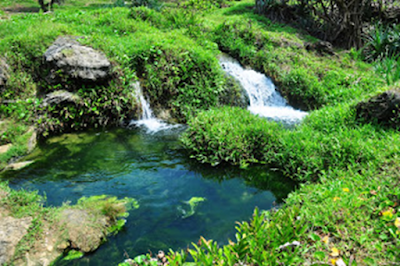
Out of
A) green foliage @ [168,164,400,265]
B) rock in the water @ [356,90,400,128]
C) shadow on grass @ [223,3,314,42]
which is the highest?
shadow on grass @ [223,3,314,42]

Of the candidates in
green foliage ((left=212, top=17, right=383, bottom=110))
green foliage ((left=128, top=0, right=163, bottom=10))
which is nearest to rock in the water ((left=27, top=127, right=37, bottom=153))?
green foliage ((left=212, top=17, right=383, bottom=110))

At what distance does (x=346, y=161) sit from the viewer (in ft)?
17.7

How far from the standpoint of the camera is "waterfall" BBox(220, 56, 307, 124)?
33.8ft

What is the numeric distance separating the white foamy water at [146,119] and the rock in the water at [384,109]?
503 cm

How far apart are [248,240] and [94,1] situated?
2454 cm

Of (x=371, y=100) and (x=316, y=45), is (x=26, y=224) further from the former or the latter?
(x=316, y=45)

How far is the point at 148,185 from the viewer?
5758 mm

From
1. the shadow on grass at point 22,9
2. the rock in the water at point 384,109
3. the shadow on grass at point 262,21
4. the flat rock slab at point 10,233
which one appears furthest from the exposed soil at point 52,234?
the shadow on grass at point 22,9

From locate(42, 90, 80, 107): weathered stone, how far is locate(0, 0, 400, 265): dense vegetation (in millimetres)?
180

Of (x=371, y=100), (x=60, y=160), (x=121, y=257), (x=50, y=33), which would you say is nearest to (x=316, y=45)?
(x=371, y=100)

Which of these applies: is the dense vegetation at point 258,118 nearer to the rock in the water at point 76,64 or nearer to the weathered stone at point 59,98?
the weathered stone at point 59,98

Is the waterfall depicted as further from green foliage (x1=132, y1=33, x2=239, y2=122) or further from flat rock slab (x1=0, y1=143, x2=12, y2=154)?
flat rock slab (x1=0, y1=143, x2=12, y2=154)

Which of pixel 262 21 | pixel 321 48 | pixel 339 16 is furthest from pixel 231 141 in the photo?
pixel 262 21

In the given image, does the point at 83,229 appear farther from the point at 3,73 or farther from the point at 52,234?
the point at 3,73
